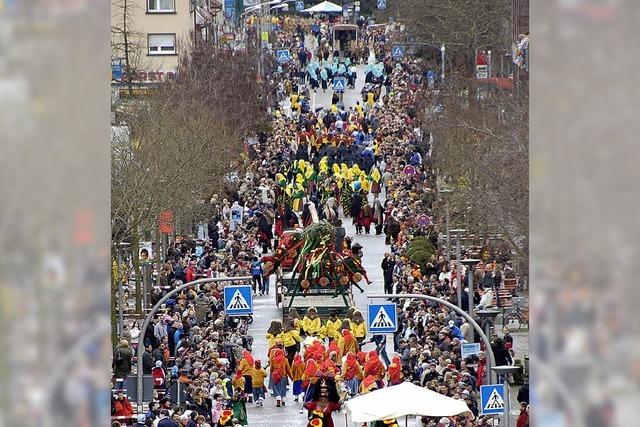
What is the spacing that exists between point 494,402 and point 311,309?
37.5 ft

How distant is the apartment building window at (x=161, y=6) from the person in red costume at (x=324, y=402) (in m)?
65.3

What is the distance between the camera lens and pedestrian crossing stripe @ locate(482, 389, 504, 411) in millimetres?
25453

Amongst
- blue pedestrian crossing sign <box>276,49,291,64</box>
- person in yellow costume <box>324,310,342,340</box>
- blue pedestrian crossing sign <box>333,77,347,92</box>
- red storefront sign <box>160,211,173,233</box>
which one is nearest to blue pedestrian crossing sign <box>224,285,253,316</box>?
person in yellow costume <box>324,310,342,340</box>

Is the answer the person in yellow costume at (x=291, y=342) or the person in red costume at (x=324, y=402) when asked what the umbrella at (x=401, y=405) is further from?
the person in yellow costume at (x=291, y=342)

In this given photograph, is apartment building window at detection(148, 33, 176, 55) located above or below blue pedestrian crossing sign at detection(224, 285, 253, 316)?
above

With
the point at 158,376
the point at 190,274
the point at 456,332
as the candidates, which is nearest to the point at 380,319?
the point at 456,332

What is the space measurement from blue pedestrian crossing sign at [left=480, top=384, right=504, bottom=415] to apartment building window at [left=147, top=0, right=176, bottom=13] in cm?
6658

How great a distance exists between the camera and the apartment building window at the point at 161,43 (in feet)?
291

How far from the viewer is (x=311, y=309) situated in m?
36.7

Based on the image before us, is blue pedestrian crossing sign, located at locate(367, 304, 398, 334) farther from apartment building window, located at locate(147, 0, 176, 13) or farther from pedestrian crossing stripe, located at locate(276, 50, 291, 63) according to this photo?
pedestrian crossing stripe, located at locate(276, 50, 291, 63)

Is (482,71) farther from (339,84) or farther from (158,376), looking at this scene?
(158,376)

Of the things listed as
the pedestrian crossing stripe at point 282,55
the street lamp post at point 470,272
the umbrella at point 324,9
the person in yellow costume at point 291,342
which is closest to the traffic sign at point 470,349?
the person in yellow costume at point 291,342
